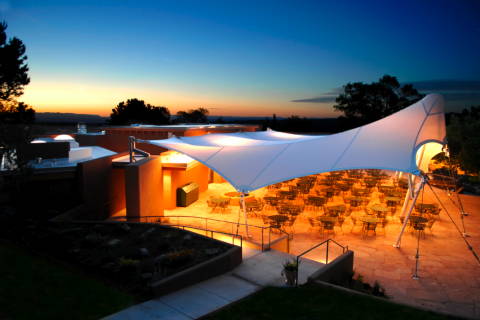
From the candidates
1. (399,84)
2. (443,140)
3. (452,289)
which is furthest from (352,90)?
(452,289)

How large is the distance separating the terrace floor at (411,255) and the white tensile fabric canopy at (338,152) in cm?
236

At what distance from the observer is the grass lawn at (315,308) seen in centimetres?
581

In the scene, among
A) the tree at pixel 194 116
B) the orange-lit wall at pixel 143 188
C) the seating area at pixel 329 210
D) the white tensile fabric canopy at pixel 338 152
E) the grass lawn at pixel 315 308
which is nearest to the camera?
the grass lawn at pixel 315 308

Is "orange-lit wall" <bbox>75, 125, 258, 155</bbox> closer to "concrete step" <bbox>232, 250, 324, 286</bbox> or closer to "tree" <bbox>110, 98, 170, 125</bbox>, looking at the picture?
"concrete step" <bbox>232, 250, 324, 286</bbox>

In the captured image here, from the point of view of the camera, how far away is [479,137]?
592 inches

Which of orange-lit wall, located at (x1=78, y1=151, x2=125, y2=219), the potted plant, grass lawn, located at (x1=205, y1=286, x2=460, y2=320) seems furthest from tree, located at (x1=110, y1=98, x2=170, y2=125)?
grass lawn, located at (x1=205, y1=286, x2=460, y2=320)

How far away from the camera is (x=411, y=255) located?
1049cm

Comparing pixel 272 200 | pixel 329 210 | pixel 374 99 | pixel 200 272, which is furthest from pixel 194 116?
pixel 200 272

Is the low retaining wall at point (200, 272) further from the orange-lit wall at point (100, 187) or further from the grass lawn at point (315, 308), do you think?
the orange-lit wall at point (100, 187)

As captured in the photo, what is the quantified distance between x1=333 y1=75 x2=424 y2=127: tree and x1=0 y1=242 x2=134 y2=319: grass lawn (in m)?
50.5

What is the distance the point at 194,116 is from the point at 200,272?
234 ft

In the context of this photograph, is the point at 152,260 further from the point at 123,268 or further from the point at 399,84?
the point at 399,84

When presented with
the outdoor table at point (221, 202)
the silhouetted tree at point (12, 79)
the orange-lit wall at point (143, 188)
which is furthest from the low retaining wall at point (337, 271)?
the silhouetted tree at point (12, 79)

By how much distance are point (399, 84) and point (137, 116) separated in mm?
46539
